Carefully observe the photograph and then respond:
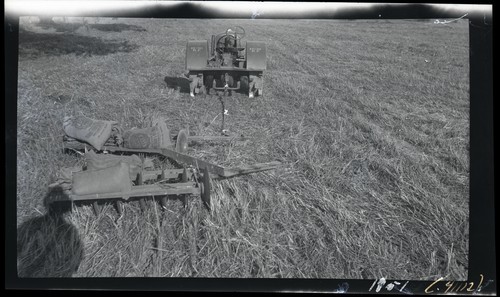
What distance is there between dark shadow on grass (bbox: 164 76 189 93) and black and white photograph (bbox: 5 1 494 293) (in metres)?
0.04

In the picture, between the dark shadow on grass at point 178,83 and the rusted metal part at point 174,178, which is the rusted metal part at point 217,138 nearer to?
the rusted metal part at point 174,178

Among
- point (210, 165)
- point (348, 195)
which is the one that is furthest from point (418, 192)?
point (210, 165)

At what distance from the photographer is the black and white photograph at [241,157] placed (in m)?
3.01

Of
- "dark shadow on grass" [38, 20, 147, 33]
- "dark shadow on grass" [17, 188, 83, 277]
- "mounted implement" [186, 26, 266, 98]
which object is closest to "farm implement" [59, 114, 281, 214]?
"dark shadow on grass" [17, 188, 83, 277]

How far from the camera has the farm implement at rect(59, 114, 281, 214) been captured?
288cm

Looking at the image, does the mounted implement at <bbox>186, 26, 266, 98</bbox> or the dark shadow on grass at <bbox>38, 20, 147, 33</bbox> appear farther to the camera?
the mounted implement at <bbox>186, 26, 266, 98</bbox>

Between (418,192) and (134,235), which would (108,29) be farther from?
(418,192)

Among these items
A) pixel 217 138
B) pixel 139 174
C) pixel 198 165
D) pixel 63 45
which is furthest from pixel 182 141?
pixel 63 45

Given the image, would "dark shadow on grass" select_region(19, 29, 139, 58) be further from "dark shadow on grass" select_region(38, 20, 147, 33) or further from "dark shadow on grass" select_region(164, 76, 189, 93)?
"dark shadow on grass" select_region(164, 76, 189, 93)

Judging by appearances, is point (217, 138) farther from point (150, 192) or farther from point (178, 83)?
point (178, 83)

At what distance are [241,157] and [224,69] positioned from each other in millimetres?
1642

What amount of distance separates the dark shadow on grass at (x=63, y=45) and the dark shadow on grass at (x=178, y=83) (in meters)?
0.70

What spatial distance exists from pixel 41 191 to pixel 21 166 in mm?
291

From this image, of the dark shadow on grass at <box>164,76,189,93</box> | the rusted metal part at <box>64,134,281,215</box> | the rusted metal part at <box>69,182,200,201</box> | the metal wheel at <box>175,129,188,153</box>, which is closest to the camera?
the rusted metal part at <box>69,182,200,201</box>
